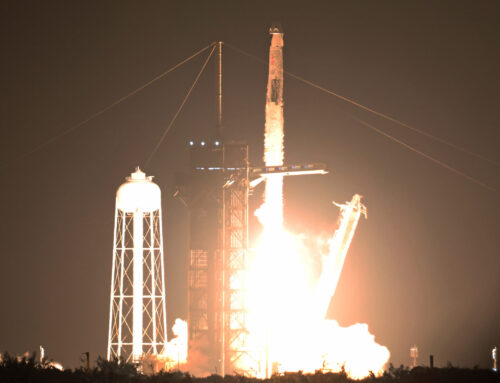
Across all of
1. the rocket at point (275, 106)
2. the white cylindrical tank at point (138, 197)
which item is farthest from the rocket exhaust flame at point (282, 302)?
the white cylindrical tank at point (138, 197)

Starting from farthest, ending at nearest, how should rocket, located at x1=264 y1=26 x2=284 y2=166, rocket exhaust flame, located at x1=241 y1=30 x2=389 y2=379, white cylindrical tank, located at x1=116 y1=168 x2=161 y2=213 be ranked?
white cylindrical tank, located at x1=116 y1=168 x2=161 y2=213 < rocket, located at x1=264 y1=26 x2=284 y2=166 < rocket exhaust flame, located at x1=241 y1=30 x2=389 y2=379

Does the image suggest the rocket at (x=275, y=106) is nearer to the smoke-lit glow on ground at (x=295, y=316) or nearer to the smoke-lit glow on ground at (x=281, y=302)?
the smoke-lit glow on ground at (x=281, y=302)

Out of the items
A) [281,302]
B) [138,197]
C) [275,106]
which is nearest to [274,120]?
→ [275,106]

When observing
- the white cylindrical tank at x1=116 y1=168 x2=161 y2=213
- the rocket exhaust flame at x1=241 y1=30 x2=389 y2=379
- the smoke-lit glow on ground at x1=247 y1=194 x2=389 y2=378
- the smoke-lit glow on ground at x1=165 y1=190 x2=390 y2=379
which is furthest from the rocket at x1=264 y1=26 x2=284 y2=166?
the white cylindrical tank at x1=116 y1=168 x2=161 y2=213

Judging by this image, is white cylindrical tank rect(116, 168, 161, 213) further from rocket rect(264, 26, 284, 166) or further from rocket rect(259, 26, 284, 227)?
rocket rect(264, 26, 284, 166)

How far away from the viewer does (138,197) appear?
78.8 m

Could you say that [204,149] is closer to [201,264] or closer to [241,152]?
[241,152]

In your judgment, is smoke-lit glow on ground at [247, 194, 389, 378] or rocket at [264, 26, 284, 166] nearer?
smoke-lit glow on ground at [247, 194, 389, 378]

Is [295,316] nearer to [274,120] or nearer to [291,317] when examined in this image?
[291,317]

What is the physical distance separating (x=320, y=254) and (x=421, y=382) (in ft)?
120

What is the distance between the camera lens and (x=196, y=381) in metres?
44.8

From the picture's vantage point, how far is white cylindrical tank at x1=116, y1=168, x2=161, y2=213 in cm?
7881

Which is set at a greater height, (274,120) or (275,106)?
(275,106)

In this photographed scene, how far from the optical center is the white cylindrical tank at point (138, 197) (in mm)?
78812
